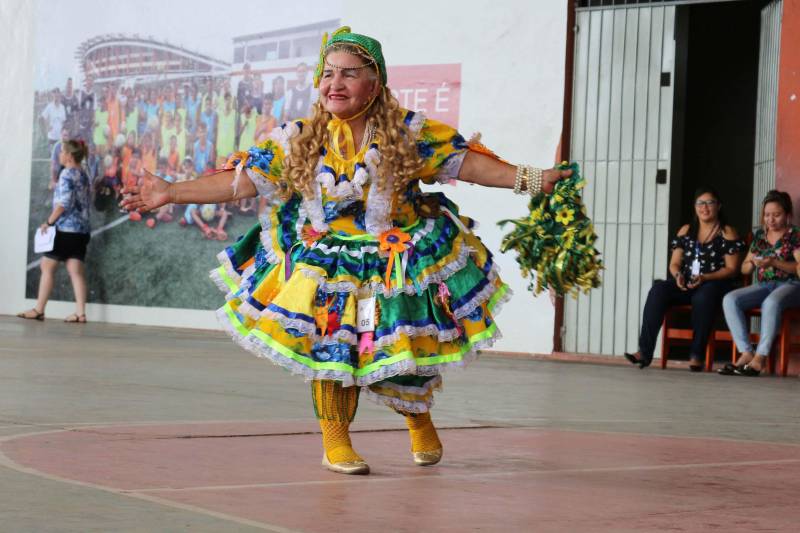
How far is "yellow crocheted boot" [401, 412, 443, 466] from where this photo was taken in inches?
197

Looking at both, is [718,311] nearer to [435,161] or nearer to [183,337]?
[183,337]

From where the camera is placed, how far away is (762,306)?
36.2 ft

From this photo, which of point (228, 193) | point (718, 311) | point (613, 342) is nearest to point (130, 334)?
point (613, 342)

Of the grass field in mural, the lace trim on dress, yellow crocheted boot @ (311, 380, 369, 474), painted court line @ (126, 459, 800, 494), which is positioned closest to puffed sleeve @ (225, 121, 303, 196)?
the lace trim on dress

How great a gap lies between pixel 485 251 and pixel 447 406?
7.85ft

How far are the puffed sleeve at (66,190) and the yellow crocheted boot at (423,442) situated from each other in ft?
35.1

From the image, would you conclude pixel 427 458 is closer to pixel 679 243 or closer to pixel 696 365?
pixel 696 365

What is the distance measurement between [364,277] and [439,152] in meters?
0.57

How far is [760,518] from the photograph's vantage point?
3.97m

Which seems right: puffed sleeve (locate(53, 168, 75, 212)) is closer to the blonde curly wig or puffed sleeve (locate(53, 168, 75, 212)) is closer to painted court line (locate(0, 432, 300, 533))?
the blonde curly wig

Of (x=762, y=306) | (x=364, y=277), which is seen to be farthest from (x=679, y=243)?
(x=364, y=277)

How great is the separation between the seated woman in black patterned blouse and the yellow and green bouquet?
646 cm

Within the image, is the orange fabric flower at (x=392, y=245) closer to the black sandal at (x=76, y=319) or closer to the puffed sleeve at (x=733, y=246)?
the puffed sleeve at (x=733, y=246)

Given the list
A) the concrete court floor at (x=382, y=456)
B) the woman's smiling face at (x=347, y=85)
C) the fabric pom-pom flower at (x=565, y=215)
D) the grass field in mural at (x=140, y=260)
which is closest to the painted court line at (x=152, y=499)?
the concrete court floor at (x=382, y=456)
